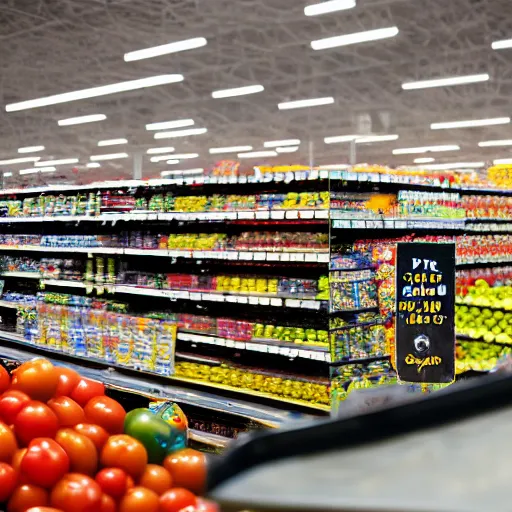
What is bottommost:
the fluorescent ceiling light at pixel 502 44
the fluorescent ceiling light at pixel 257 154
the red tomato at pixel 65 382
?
the red tomato at pixel 65 382

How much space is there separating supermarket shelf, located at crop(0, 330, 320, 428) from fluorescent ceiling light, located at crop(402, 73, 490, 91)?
26.5ft

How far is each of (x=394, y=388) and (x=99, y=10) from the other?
883 cm

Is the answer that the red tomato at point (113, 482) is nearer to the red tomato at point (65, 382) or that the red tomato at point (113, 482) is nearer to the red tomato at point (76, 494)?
the red tomato at point (76, 494)

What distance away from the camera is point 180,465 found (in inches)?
72.9

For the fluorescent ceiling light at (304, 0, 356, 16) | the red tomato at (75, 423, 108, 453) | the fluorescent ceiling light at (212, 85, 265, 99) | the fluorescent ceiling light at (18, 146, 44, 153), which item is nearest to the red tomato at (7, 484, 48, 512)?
the red tomato at (75, 423, 108, 453)

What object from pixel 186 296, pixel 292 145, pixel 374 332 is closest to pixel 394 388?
pixel 374 332

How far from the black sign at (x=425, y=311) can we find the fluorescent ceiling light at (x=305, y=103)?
30.7 ft

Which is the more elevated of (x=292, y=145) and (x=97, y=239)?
(x=292, y=145)

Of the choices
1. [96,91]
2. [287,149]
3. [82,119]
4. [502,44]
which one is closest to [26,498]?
[502,44]

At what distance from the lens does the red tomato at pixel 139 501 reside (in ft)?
5.40

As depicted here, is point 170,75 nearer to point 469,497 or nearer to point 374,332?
point 374,332

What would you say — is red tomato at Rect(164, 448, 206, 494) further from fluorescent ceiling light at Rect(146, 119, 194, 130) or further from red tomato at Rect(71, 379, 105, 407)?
fluorescent ceiling light at Rect(146, 119, 194, 130)

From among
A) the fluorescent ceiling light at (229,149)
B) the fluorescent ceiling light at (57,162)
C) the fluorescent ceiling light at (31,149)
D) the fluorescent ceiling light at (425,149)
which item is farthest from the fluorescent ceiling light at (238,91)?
the fluorescent ceiling light at (57,162)

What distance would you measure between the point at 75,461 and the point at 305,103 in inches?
486
